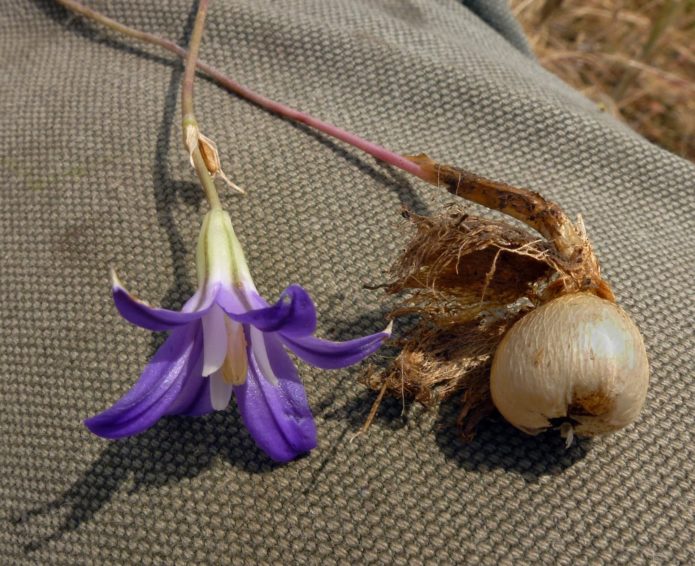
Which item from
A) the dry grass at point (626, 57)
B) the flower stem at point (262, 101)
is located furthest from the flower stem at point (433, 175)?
the dry grass at point (626, 57)

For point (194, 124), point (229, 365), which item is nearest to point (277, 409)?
point (229, 365)

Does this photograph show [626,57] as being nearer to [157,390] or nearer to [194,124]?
[194,124]

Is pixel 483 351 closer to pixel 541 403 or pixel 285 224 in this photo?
pixel 541 403

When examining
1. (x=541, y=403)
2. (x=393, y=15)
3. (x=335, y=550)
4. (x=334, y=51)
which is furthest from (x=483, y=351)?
(x=393, y=15)

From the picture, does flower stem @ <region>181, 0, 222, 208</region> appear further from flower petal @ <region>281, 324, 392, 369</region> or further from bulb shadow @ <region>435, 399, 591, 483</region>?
bulb shadow @ <region>435, 399, 591, 483</region>

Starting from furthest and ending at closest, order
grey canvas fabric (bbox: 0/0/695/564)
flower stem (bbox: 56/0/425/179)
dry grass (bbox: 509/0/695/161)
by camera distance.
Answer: dry grass (bbox: 509/0/695/161) → flower stem (bbox: 56/0/425/179) → grey canvas fabric (bbox: 0/0/695/564)

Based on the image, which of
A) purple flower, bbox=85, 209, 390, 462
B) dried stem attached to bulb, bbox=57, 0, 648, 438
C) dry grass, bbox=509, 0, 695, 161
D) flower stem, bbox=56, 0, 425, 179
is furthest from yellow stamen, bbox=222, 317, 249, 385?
dry grass, bbox=509, 0, 695, 161
